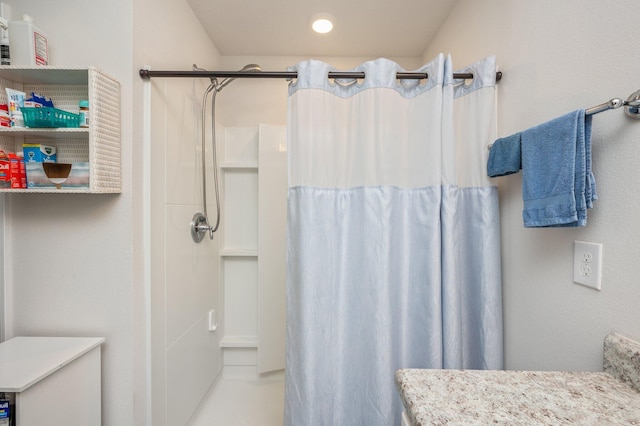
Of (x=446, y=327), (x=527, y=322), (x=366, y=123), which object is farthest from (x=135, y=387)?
(x=527, y=322)

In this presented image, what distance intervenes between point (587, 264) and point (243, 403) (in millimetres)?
2008

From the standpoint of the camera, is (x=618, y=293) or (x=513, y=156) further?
(x=513, y=156)

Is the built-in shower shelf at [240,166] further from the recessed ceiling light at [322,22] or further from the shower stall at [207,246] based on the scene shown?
the recessed ceiling light at [322,22]

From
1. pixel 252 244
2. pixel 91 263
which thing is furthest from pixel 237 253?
pixel 91 263

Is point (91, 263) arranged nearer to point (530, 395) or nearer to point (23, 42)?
point (23, 42)

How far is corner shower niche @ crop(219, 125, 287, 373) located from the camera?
2.04 metres

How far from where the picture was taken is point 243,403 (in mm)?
1858

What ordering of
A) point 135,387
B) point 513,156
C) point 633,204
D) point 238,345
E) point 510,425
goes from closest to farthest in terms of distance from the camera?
point 510,425, point 633,204, point 513,156, point 135,387, point 238,345

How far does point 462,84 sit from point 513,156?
1.54 ft

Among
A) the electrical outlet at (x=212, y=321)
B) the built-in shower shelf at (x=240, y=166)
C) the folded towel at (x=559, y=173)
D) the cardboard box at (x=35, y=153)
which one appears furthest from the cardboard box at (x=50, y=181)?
the folded towel at (x=559, y=173)

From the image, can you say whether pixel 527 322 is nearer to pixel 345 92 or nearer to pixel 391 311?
pixel 391 311

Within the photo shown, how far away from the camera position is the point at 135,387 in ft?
3.93

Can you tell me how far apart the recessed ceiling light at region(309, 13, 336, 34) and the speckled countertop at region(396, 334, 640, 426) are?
1950mm

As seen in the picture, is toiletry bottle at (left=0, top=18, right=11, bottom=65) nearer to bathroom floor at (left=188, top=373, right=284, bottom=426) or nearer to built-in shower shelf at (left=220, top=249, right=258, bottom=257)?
built-in shower shelf at (left=220, top=249, right=258, bottom=257)
